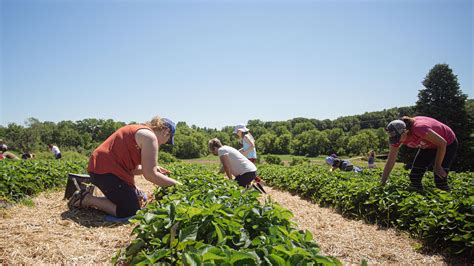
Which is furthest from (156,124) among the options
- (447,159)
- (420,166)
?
(447,159)

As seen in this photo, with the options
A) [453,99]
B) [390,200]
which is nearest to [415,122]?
[390,200]

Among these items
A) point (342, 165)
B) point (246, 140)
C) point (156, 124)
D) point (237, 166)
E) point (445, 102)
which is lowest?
point (342, 165)

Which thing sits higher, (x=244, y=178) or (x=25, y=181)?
(x=244, y=178)

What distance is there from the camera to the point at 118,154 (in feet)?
12.0

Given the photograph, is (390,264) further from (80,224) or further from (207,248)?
(80,224)

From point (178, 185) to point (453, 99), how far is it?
37.8m

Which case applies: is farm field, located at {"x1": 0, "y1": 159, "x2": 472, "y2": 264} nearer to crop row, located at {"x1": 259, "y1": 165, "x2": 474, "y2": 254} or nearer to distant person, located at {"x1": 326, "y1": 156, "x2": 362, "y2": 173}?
crop row, located at {"x1": 259, "y1": 165, "x2": 474, "y2": 254}

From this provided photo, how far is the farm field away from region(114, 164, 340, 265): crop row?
17 cm

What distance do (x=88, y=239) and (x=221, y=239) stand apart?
214 cm

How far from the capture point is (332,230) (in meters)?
4.37

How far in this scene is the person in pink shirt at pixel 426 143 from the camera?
174 inches

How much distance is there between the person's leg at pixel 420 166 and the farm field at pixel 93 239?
1252mm

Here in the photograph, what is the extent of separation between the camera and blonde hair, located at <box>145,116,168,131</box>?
3852 mm

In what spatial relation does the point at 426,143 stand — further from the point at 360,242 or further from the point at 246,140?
the point at 246,140
